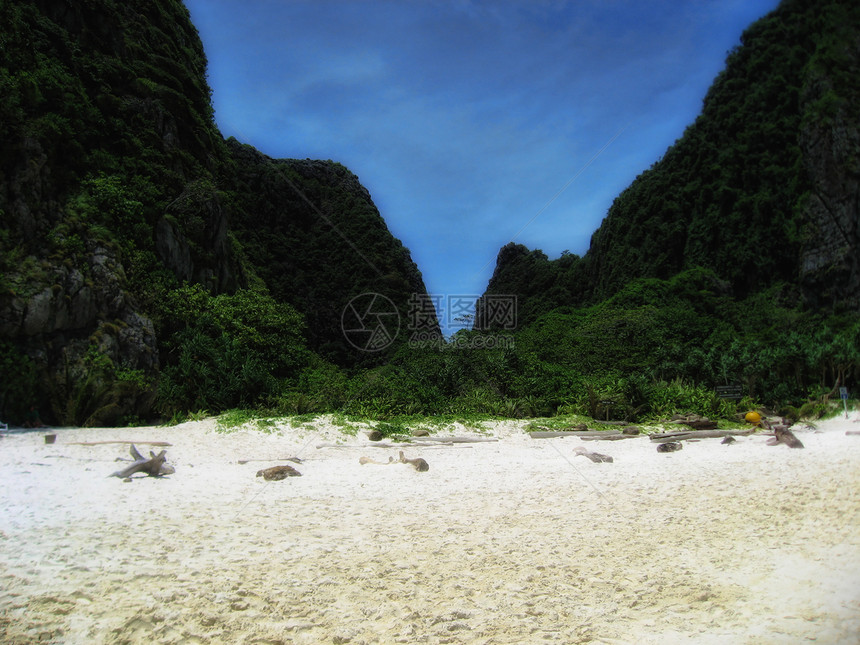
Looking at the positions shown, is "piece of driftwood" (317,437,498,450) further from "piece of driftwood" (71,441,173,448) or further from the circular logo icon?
the circular logo icon

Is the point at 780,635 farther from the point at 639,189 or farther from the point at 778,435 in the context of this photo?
the point at 639,189

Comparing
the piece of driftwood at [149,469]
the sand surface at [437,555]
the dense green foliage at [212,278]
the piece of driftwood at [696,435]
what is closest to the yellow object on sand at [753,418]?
the dense green foliage at [212,278]

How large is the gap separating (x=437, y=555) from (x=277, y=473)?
11.1 feet

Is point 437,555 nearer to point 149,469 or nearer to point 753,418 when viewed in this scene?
point 149,469

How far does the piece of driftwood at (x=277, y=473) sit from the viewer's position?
20.7ft

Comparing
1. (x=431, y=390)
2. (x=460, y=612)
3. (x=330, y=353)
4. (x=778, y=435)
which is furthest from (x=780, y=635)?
(x=330, y=353)

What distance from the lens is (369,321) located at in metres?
39.3

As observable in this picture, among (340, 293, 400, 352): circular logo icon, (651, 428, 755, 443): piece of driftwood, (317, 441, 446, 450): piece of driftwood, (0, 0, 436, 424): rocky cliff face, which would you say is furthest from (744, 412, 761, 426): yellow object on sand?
(340, 293, 400, 352): circular logo icon

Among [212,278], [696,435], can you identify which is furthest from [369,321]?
[696,435]

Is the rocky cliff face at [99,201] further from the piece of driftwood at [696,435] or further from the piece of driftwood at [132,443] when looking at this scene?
→ the piece of driftwood at [696,435]

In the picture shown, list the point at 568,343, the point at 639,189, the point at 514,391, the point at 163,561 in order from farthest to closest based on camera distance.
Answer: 1. the point at 639,189
2. the point at 568,343
3. the point at 514,391
4. the point at 163,561

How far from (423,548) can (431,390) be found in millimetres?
9898

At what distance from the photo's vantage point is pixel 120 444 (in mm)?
7582

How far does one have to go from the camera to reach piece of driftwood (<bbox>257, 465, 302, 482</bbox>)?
6309mm
